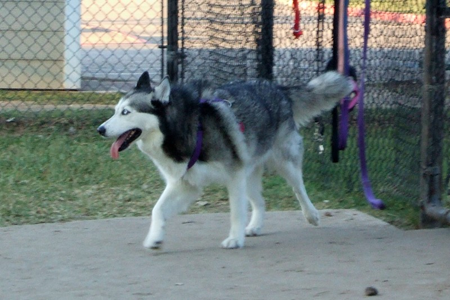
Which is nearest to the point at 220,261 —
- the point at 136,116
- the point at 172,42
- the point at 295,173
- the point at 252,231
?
the point at 252,231

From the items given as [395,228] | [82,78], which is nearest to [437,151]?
Result: [395,228]

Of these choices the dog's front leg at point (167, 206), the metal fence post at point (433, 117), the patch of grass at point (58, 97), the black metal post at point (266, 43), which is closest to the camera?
the dog's front leg at point (167, 206)

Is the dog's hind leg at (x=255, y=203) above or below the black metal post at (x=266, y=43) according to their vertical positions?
below

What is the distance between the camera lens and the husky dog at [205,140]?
15.5ft

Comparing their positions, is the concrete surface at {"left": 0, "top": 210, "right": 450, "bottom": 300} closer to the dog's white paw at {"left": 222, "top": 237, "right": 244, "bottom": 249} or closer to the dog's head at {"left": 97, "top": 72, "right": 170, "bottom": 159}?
the dog's white paw at {"left": 222, "top": 237, "right": 244, "bottom": 249}

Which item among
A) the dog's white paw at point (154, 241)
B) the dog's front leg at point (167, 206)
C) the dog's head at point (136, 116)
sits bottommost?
the dog's white paw at point (154, 241)

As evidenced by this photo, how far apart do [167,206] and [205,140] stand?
1.58 ft

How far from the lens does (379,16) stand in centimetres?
609

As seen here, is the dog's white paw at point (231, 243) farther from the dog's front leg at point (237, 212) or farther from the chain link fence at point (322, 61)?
the chain link fence at point (322, 61)

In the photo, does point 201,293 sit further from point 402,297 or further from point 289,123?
point 289,123

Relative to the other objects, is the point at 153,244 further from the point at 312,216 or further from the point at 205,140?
the point at 312,216

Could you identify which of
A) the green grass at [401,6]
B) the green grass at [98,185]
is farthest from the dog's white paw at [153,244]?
the green grass at [401,6]

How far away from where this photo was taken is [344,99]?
5.73 meters

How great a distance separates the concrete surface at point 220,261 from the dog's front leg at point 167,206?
91 millimetres
